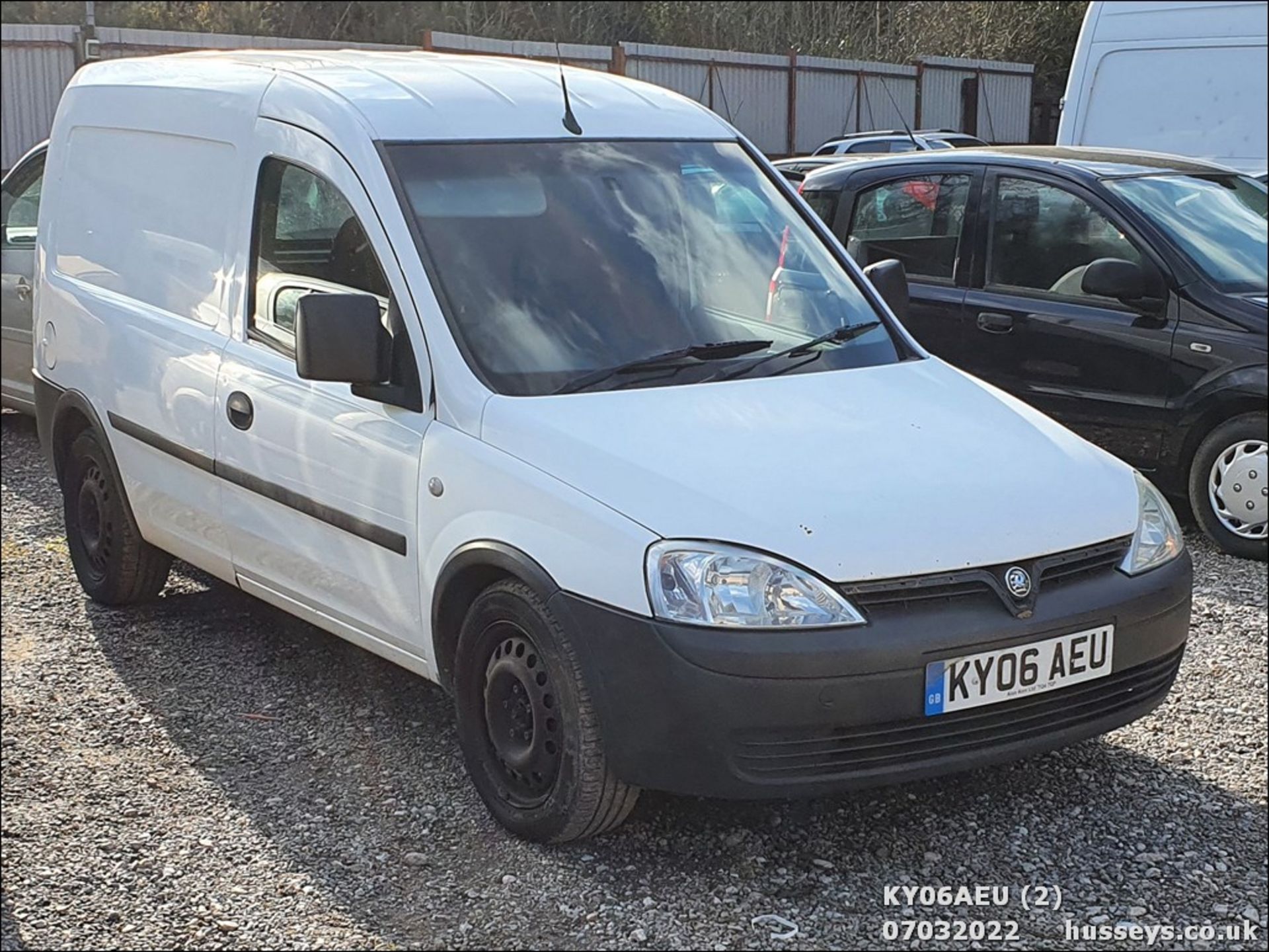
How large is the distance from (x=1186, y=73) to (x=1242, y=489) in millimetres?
5281

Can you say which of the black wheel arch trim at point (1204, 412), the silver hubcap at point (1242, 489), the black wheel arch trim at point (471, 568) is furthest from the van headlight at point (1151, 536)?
the silver hubcap at point (1242, 489)

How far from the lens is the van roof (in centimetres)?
415

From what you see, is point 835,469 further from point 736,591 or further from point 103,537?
point 103,537

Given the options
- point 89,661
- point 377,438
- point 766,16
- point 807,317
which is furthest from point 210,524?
point 766,16

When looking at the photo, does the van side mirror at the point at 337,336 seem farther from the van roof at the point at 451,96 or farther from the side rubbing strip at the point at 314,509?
the van roof at the point at 451,96

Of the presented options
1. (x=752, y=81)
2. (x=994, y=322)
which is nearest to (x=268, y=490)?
(x=994, y=322)

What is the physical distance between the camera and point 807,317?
4.18 m

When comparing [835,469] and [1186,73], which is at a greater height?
[1186,73]

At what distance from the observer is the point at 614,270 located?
3949 mm

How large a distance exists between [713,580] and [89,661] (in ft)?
8.81

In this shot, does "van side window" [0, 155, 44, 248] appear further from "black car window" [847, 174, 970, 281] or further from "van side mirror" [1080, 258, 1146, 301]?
"van side mirror" [1080, 258, 1146, 301]

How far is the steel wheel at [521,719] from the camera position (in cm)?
346

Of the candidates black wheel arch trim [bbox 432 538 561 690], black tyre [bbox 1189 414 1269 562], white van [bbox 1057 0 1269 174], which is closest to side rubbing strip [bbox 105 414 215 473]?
black wheel arch trim [bbox 432 538 561 690]

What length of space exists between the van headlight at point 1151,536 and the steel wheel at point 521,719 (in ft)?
4.43
